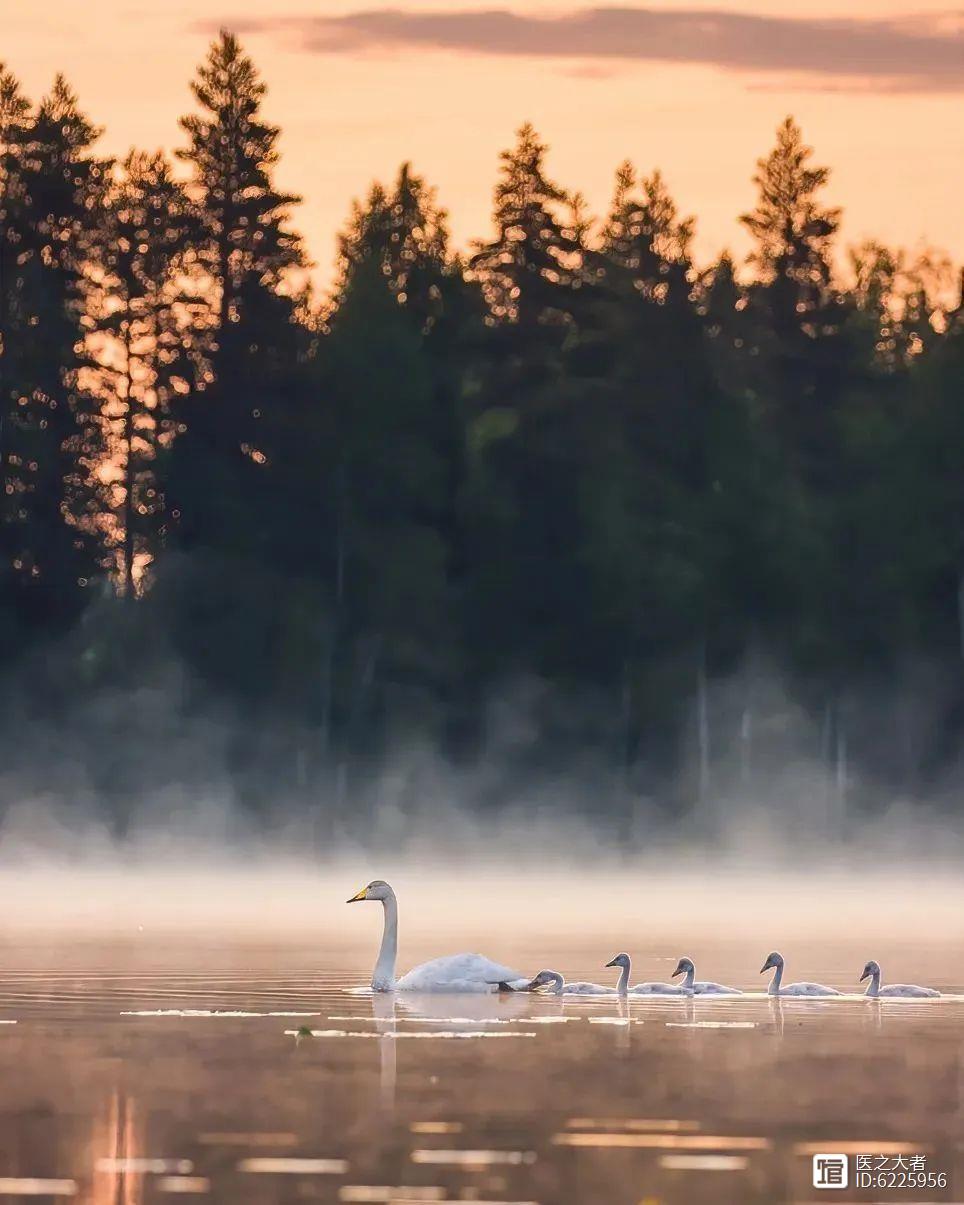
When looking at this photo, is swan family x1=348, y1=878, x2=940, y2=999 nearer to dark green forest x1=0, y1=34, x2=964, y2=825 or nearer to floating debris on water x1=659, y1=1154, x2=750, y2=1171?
floating debris on water x1=659, y1=1154, x2=750, y2=1171

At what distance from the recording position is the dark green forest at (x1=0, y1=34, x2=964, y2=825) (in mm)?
73562

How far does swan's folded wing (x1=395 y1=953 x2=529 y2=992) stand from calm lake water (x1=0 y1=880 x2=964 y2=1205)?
0.49ft

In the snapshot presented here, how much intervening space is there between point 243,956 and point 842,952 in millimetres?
6946

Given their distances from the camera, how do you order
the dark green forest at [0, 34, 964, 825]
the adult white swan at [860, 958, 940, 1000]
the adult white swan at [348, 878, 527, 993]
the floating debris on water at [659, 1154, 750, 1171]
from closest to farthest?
the floating debris on water at [659, 1154, 750, 1171] < the adult white swan at [860, 958, 940, 1000] < the adult white swan at [348, 878, 527, 993] < the dark green forest at [0, 34, 964, 825]

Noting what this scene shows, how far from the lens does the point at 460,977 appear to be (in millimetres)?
26672

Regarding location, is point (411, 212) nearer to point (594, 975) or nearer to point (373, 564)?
point (373, 564)

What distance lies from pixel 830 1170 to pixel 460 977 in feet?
36.5

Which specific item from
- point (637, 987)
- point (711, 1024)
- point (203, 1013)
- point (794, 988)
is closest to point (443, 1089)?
point (203, 1013)

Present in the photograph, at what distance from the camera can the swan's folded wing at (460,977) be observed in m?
26.5

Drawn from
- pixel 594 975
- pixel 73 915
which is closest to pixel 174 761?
pixel 73 915

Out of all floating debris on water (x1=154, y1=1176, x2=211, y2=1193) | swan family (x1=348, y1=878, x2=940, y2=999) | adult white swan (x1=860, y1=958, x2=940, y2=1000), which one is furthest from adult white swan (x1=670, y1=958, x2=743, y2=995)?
floating debris on water (x1=154, y1=1176, x2=211, y2=1193)

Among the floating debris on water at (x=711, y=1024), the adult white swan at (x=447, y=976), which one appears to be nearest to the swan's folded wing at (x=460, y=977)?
the adult white swan at (x=447, y=976)

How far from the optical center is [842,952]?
3503 cm

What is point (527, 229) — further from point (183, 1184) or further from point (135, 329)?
point (183, 1184)
